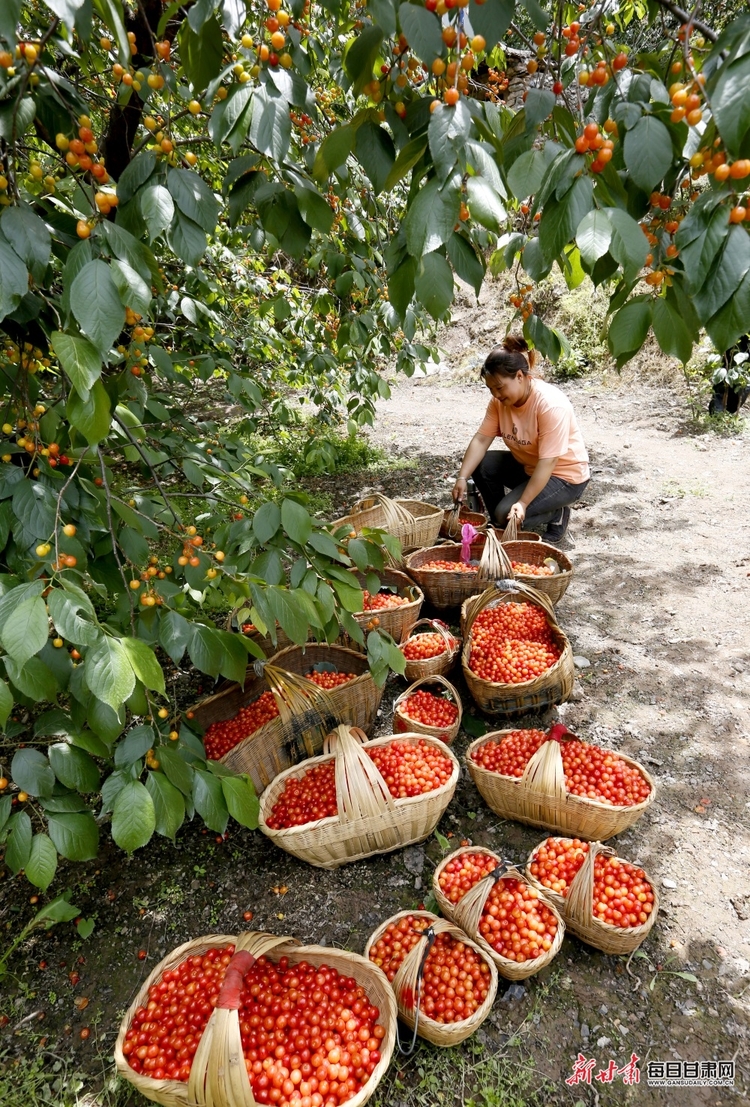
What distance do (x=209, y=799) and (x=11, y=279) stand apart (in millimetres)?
1296

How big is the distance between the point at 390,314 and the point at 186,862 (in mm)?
2520

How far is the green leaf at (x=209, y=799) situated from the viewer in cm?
159

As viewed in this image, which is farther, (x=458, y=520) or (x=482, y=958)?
(x=458, y=520)

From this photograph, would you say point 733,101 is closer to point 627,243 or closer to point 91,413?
point 627,243

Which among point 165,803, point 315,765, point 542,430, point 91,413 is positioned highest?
point 91,413

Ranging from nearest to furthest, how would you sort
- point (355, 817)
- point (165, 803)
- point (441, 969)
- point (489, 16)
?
point (489, 16)
point (165, 803)
point (441, 969)
point (355, 817)

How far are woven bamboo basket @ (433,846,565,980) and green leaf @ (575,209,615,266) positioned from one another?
5.55ft

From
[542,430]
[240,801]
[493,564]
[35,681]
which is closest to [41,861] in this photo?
[240,801]

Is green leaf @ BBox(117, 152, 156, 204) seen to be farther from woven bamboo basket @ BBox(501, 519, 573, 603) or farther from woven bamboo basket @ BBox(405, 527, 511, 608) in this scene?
woven bamboo basket @ BBox(501, 519, 573, 603)

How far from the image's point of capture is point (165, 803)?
1.45 metres

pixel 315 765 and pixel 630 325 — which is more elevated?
pixel 630 325

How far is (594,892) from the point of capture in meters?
1.85

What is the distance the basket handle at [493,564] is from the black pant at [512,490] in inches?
43.1

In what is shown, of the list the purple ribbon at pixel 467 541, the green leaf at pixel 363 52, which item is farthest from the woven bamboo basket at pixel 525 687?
the green leaf at pixel 363 52
